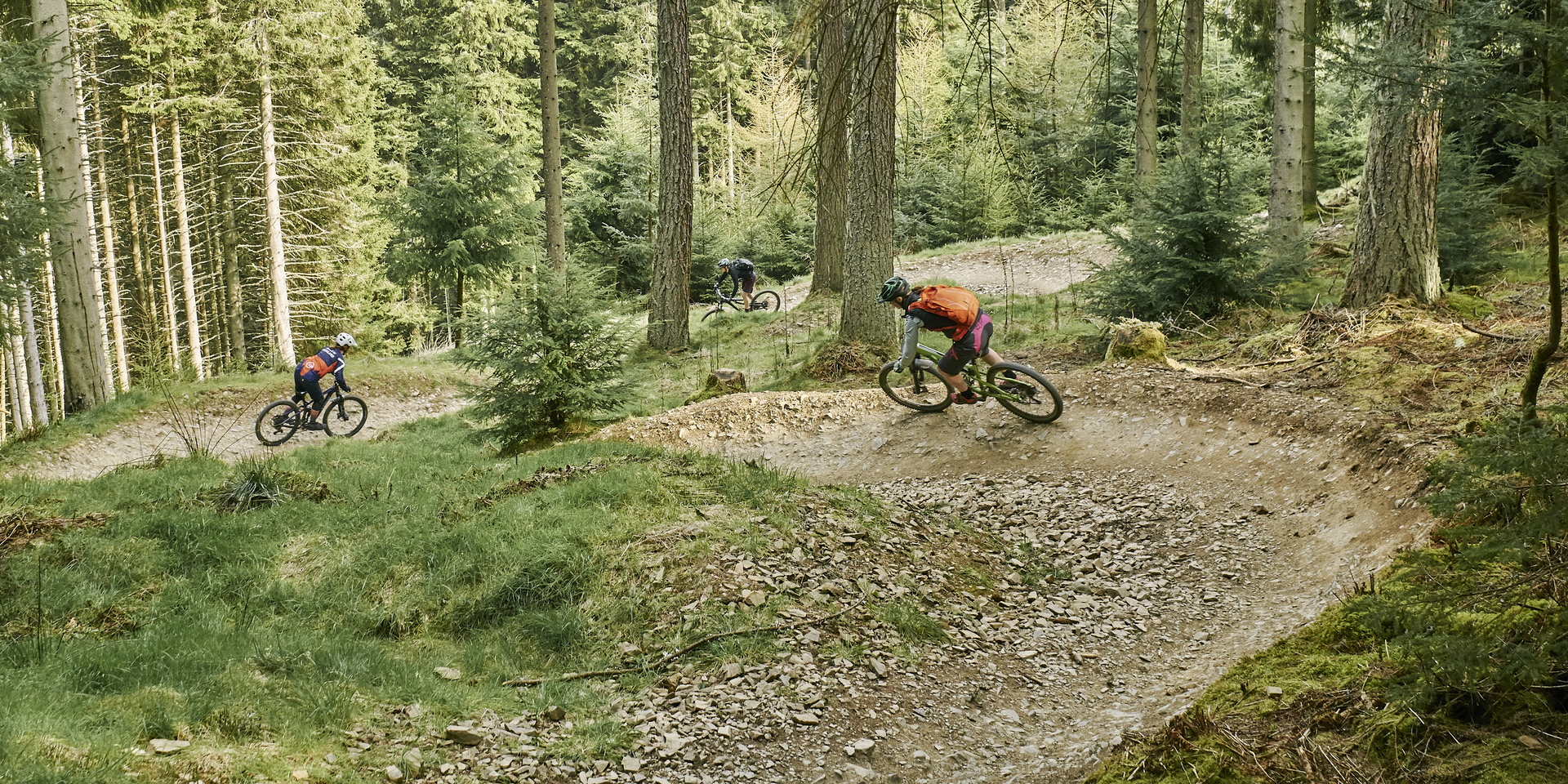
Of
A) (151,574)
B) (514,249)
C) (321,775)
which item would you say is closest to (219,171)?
(514,249)

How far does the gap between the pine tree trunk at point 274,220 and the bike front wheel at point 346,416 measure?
8.23 metres

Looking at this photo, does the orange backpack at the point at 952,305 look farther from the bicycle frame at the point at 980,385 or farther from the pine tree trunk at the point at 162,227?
the pine tree trunk at the point at 162,227

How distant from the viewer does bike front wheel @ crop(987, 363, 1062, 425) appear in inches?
360

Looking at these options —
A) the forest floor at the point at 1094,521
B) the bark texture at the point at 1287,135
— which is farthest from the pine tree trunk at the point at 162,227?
the bark texture at the point at 1287,135

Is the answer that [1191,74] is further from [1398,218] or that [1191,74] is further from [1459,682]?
[1459,682]

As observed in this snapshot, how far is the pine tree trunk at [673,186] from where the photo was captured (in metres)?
14.9

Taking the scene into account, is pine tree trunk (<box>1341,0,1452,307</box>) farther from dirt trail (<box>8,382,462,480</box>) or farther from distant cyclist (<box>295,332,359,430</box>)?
distant cyclist (<box>295,332,359,430</box>)

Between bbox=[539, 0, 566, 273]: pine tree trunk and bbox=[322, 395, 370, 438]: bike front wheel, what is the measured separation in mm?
4064

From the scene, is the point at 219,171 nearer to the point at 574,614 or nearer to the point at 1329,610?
the point at 574,614

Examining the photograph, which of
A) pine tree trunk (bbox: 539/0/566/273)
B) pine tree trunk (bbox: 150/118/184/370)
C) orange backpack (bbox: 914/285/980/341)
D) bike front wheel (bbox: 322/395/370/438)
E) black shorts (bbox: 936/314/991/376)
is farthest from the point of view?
pine tree trunk (bbox: 150/118/184/370)

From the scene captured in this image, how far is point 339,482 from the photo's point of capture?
7949mm

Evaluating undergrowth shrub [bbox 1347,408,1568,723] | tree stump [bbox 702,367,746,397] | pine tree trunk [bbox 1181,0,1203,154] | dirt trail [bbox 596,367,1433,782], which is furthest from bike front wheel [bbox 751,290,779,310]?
undergrowth shrub [bbox 1347,408,1568,723]

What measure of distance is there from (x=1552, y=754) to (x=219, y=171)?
30.4m

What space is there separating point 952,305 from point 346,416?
10439 mm
